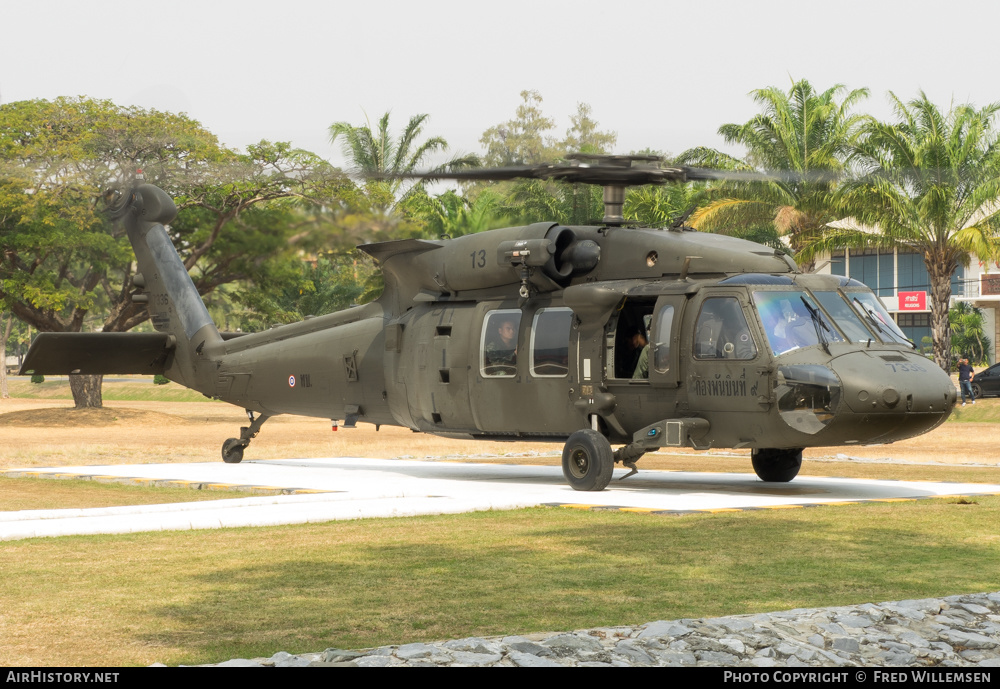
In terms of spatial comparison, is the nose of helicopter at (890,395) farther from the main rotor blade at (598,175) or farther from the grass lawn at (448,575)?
the main rotor blade at (598,175)

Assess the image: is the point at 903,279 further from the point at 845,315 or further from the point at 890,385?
the point at 890,385

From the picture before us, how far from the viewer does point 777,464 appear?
57.8 ft

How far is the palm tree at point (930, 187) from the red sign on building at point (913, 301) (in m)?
30.7

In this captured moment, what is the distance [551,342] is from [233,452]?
799 cm

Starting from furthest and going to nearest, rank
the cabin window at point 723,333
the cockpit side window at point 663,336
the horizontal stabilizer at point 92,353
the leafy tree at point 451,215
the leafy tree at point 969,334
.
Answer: the leafy tree at point 969,334 < the leafy tree at point 451,215 < the horizontal stabilizer at point 92,353 < the cockpit side window at point 663,336 < the cabin window at point 723,333

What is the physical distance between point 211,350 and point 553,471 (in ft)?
21.4

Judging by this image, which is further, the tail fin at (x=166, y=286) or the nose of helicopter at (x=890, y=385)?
the tail fin at (x=166, y=286)

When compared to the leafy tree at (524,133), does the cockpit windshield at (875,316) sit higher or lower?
lower

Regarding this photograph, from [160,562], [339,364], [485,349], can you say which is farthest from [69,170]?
[160,562]

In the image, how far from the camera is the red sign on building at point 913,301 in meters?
71.2

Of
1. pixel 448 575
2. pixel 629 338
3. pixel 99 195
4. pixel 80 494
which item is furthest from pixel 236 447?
pixel 99 195

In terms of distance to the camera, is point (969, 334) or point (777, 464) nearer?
point (777, 464)

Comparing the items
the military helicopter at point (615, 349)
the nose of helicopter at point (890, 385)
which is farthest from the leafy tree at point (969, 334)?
the nose of helicopter at point (890, 385)
